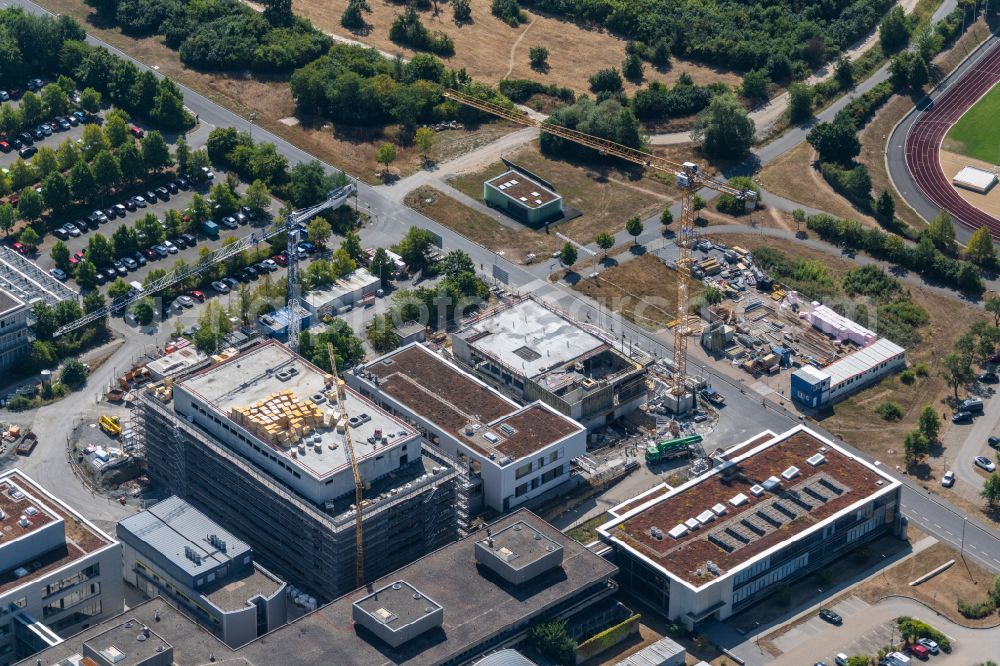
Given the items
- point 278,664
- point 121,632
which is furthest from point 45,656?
point 278,664

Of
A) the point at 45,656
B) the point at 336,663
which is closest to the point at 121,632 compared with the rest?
the point at 45,656

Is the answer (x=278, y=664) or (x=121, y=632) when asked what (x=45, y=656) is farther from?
(x=278, y=664)

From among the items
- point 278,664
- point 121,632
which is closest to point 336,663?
point 278,664

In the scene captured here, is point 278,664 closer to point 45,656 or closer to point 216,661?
point 216,661

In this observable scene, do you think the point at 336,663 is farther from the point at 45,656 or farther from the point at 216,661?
the point at 45,656
